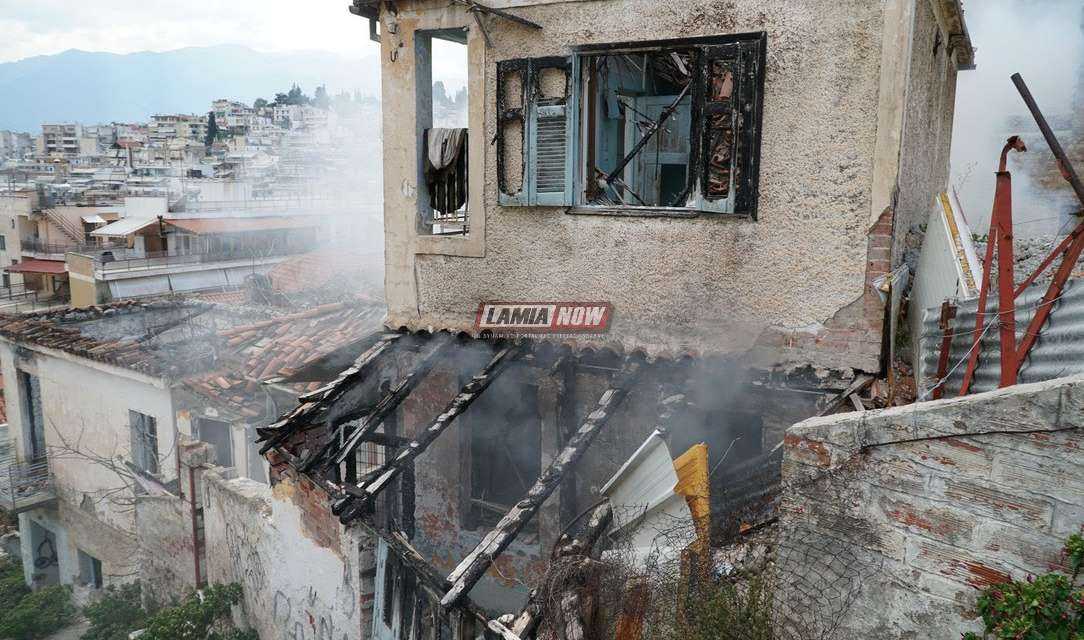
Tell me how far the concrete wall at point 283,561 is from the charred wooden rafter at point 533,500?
2.40 m

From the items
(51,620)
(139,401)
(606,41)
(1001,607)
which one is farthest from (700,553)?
(51,620)

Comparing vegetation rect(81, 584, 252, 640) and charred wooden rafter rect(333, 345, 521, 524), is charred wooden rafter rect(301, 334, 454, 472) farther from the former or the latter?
vegetation rect(81, 584, 252, 640)

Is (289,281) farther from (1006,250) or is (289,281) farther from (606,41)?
(1006,250)

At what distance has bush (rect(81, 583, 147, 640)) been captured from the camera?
13242 mm

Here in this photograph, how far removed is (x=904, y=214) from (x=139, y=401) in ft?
44.9

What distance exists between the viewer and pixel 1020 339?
4.56 m

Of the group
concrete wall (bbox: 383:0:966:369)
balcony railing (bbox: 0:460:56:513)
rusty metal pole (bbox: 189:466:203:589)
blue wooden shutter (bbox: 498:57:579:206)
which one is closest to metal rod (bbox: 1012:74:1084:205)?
concrete wall (bbox: 383:0:966:369)

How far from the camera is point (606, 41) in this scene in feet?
24.0

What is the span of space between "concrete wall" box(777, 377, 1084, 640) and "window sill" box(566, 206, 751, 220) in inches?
116

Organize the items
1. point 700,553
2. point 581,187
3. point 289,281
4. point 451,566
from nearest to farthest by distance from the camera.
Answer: point 700,553 < point 581,187 < point 451,566 < point 289,281

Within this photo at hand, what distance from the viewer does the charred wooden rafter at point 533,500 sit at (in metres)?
5.59

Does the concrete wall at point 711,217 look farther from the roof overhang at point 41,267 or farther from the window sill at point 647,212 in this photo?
the roof overhang at point 41,267

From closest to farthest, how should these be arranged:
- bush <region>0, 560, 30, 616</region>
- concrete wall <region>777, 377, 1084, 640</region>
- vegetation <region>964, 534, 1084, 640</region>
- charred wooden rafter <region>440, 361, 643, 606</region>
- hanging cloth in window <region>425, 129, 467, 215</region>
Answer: vegetation <region>964, 534, 1084, 640</region>
concrete wall <region>777, 377, 1084, 640</region>
charred wooden rafter <region>440, 361, 643, 606</region>
hanging cloth in window <region>425, 129, 467, 215</region>
bush <region>0, 560, 30, 616</region>

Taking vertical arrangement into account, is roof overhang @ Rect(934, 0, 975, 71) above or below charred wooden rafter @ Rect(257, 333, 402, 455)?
above
